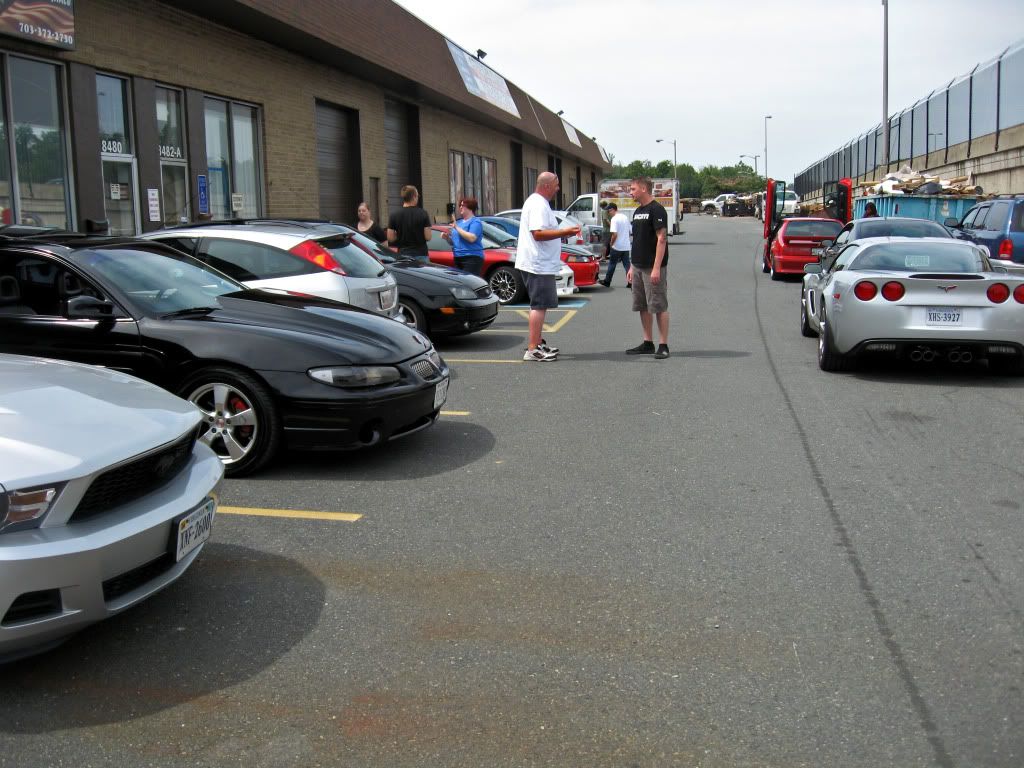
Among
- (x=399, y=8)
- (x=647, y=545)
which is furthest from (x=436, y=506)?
(x=399, y=8)

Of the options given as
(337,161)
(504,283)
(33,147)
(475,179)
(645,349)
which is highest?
(475,179)

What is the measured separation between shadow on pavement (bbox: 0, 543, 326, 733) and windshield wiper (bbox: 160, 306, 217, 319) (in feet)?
6.97

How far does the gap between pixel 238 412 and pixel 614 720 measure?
3.55m

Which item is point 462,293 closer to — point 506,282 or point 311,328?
point 311,328

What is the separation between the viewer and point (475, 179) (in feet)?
108

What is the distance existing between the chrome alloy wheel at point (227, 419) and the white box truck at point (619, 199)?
28.4 m

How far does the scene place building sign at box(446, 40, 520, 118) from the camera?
27422mm

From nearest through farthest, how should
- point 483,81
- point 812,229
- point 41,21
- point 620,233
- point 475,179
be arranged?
1. point 41,21
2. point 620,233
3. point 812,229
4. point 483,81
5. point 475,179

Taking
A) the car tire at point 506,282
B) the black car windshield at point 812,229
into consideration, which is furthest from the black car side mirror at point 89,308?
Answer: the black car windshield at point 812,229

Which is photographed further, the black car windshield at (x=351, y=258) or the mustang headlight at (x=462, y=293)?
the mustang headlight at (x=462, y=293)

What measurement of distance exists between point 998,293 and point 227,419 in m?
6.76

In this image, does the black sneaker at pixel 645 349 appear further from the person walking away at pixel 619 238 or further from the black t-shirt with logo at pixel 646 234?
the person walking away at pixel 619 238

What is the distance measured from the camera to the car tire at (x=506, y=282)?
54.7 ft

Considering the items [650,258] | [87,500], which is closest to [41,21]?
[650,258]
